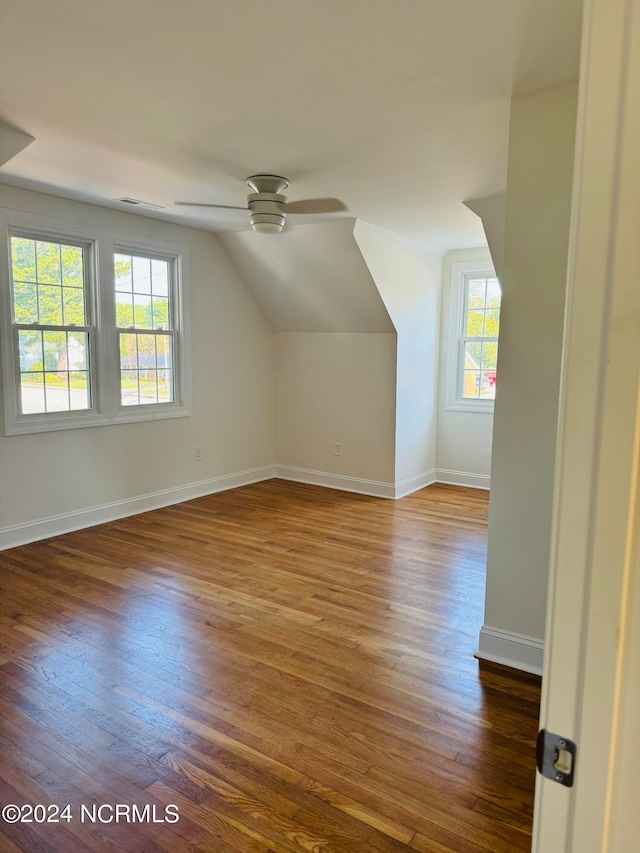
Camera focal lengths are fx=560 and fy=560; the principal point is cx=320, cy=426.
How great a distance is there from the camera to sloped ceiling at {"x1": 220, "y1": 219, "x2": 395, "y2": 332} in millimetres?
4742

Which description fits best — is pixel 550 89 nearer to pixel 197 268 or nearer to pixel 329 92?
pixel 329 92

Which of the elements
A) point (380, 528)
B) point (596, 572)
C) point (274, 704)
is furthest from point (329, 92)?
point (380, 528)

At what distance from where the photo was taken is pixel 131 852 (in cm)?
166

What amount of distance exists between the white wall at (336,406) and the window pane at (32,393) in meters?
2.61

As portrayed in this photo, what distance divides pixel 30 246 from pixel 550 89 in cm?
351

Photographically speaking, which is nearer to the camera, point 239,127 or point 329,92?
point 329,92

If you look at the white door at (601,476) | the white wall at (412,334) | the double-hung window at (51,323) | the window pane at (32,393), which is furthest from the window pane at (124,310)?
the white door at (601,476)

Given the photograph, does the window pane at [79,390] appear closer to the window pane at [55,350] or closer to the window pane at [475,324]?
the window pane at [55,350]

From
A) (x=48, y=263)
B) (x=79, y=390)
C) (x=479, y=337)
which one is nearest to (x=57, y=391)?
(x=79, y=390)

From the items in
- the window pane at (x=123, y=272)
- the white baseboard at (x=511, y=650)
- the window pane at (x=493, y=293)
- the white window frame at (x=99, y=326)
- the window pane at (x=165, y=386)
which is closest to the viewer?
the white baseboard at (x=511, y=650)

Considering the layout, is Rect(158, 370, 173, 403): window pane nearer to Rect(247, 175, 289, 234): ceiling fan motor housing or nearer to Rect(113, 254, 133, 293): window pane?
Rect(113, 254, 133, 293): window pane

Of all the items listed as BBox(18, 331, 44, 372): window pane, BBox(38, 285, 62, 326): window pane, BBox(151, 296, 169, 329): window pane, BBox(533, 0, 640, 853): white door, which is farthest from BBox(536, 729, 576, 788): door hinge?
BBox(151, 296, 169, 329): window pane

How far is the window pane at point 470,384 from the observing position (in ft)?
19.5

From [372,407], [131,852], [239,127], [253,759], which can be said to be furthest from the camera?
[372,407]
